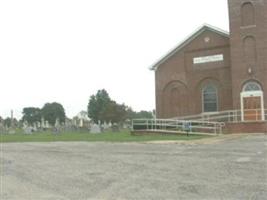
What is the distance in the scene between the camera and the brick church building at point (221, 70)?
1604 inches

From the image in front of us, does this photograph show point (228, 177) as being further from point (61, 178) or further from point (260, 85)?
point (260, 85)

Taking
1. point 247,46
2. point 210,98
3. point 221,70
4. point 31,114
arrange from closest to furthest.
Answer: point 247,46 → point 221,70 → point 210,98 → point 31,114

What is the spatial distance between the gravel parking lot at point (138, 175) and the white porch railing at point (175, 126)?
1987 centimetres

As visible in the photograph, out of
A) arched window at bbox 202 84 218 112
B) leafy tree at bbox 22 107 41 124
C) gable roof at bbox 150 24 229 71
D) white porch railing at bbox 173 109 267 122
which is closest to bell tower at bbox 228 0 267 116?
white porch railing at bbox 173 109 267 122

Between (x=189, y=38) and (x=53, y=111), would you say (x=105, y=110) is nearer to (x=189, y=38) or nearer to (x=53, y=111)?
(x=53, y=111)

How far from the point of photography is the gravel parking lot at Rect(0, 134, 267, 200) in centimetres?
1051

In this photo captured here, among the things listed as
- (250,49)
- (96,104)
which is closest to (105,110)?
(96,104)

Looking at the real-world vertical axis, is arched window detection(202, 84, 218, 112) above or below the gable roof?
below

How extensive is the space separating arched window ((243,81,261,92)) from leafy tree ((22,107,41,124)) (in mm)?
102619

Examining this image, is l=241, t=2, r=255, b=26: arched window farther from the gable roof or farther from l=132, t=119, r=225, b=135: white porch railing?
l=132, t=119, r=225, b=135: white porch railing

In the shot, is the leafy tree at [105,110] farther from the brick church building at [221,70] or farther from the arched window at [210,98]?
the arched window at [210,98]

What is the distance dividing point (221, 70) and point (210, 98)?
7.98 ft

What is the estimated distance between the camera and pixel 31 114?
5891 inches

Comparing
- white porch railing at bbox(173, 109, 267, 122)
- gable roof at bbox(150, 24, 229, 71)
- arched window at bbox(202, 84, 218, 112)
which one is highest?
gable roof at bbox(150, 24, 229, 71)
